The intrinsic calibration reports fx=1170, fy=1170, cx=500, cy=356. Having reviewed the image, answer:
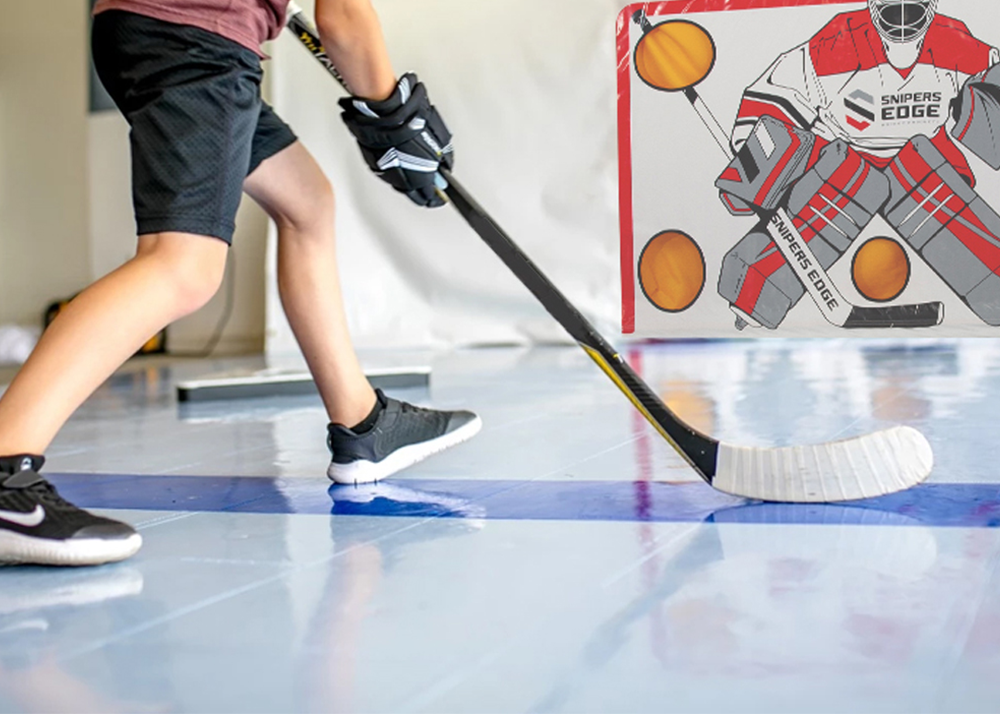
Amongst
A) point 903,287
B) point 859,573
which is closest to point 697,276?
point 903,287

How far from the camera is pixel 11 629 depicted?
3.27 ft

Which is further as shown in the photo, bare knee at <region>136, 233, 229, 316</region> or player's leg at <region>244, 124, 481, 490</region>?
player's leg at <region>244, 124, 481, 490</region>

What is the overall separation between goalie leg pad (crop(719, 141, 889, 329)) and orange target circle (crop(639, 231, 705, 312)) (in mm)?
44

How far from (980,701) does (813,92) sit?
106 cm

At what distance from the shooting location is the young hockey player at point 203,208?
124cm

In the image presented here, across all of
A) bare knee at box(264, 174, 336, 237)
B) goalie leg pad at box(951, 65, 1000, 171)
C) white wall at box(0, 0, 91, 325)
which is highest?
white wall at box(0, 0, 91, 325)

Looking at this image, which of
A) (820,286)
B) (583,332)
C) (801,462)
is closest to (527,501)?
(583,332)

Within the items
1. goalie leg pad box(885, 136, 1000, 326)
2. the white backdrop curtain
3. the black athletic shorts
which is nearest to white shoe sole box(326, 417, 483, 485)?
the black athletic shorts

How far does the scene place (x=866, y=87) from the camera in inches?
63.4

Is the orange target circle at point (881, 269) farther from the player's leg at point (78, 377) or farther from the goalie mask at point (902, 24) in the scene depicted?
the player's leg at point (78, 377)

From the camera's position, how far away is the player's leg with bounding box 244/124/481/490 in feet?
5.49

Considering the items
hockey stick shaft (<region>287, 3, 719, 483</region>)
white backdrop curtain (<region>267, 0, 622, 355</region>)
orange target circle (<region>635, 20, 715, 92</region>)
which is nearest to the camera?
hockey stick shaft (<region>287, 3, 719, 483</region>)

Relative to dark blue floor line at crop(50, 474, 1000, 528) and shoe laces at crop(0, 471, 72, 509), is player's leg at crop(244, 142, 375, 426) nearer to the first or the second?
dark blue floor line at crop(50, 474, 1000, 528)

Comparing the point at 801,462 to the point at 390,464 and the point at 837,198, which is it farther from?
the point at 390,464
